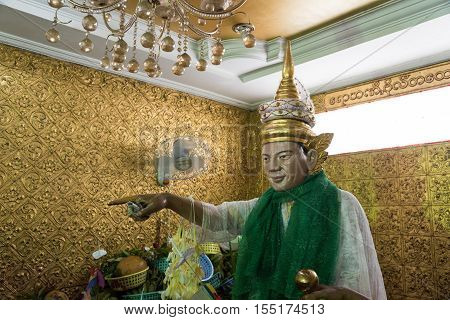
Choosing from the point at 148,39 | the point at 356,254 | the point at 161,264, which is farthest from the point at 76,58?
the point at 356,254

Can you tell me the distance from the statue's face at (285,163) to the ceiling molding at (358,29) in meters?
1.14

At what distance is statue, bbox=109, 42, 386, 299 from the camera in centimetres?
73

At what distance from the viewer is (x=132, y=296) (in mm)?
1941

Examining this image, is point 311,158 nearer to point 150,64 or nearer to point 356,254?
point 356,254

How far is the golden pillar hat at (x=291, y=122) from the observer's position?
2.66 ft

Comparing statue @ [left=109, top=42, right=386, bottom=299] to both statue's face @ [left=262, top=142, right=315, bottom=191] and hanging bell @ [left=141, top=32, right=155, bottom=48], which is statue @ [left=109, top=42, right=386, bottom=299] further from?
hanging bell @ [left=141, top=32, right=155, bottom=48]

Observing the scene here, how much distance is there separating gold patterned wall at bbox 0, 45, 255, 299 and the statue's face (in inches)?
43.9

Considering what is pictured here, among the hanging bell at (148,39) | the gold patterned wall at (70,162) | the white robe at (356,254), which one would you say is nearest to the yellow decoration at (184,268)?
the white robe at (356,254)

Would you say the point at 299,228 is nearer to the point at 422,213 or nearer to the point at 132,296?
the point at 422,213

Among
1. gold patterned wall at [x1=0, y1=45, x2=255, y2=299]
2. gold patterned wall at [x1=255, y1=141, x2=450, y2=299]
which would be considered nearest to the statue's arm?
gold patterned wall at [x1=255, y1=141, x2=450, y2=299]

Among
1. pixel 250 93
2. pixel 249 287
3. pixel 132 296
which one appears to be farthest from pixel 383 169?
pixel 132 296

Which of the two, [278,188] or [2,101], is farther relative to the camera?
[2,101]

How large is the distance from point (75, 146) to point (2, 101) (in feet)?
1.72

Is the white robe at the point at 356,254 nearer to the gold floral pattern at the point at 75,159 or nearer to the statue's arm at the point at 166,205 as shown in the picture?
→ the statue's arm at the point at 166,205
